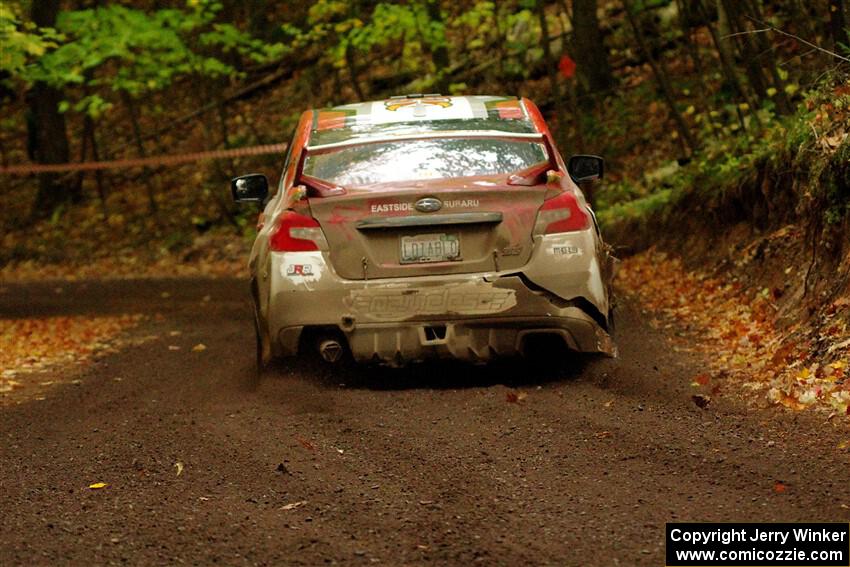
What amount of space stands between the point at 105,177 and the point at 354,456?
2349cm

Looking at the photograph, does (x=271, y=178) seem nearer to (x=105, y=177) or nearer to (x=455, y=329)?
(x=105, y=177)

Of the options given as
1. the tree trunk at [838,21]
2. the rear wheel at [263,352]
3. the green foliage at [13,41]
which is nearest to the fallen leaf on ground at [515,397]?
the rear wheel at [263,352]

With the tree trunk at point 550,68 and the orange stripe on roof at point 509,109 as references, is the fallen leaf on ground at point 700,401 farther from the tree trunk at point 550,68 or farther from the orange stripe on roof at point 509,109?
the tree trunk at point 550,68

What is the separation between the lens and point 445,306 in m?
7.38

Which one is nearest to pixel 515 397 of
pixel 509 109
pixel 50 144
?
pixel 509 109

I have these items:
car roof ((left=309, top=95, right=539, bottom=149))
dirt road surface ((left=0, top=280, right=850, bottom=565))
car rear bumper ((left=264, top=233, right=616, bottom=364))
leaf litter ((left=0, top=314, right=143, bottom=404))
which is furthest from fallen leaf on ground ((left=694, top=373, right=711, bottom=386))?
leaf litter ((left=0, top=314, right=143, bottom=404))

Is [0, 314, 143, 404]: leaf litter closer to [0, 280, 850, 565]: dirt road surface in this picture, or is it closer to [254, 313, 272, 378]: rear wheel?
[0, 280, 850, 565]: dirt road surface

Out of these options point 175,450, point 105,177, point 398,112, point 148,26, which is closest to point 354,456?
point 175,450

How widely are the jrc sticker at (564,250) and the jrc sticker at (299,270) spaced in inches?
59.6

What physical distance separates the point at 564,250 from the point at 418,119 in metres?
1.65

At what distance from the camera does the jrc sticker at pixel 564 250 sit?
7.47m

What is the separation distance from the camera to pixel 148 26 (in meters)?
20.9

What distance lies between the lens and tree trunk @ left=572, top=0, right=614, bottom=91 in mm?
21359

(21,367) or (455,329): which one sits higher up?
(455,329)
